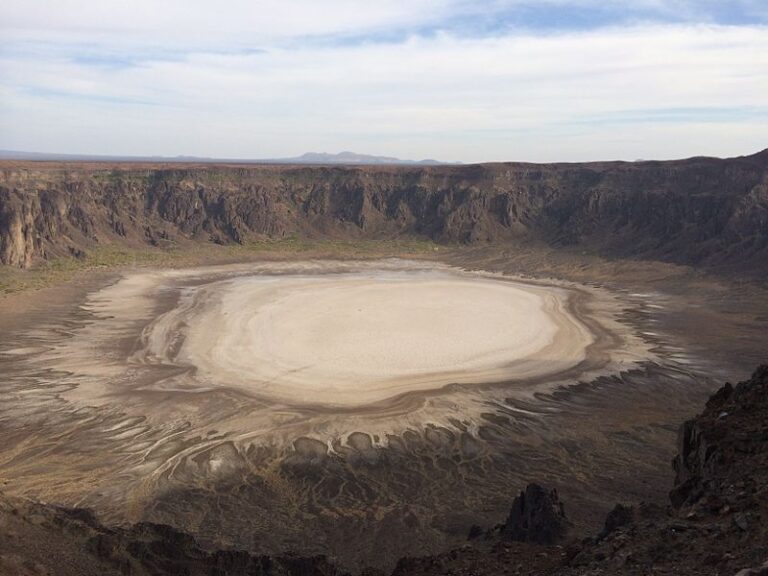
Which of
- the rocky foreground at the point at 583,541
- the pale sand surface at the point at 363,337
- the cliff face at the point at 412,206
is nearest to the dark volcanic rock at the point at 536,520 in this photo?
the rocky foreground at the point at 583,541

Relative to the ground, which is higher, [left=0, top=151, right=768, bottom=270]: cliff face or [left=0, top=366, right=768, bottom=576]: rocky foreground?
[left=0, top=151, right=768, bottom=270]: cliff face

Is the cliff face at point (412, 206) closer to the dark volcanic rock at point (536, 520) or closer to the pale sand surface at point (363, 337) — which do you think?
the pale sand surface at point (363, 337)

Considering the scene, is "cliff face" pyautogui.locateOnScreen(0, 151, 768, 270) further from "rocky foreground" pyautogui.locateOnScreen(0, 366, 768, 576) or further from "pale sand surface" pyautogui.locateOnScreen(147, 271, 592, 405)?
"rocky foreground" pyautogui.locateOnScreen(0, 366, 768, 576)

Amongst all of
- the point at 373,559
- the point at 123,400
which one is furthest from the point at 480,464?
the point at 123,400

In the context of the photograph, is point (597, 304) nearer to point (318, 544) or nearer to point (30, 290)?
point (318, 544)

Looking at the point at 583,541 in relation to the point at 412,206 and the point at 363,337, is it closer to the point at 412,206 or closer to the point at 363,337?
the point at 363,337

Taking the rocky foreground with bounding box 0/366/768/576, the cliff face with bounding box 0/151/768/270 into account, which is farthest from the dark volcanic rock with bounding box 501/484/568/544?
the cliff face with bounding box 0/151/768/270

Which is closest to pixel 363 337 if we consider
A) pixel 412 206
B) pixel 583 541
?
pixel 583 541
